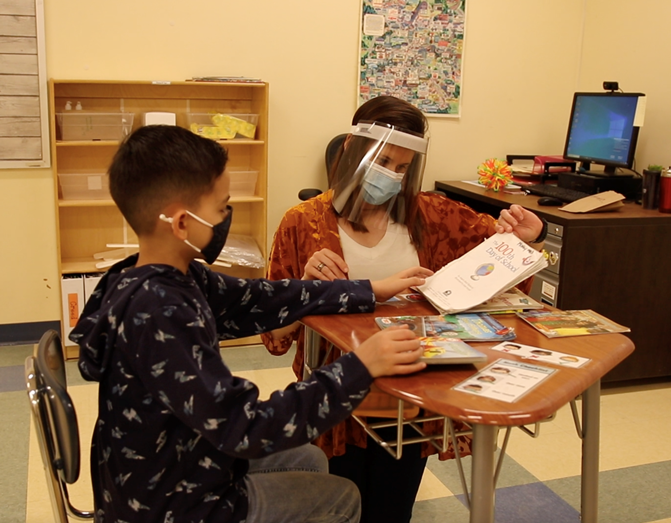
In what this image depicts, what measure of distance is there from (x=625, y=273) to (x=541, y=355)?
2.00 meters

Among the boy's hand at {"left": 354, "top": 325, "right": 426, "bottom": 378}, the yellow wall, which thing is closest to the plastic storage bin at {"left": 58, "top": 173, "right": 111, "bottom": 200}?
the yellow wall

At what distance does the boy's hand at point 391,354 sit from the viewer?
46.9 inches

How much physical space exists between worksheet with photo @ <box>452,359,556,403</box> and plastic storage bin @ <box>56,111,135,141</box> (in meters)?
2.72

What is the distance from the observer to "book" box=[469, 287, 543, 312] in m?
1.61

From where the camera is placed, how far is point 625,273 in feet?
10.3

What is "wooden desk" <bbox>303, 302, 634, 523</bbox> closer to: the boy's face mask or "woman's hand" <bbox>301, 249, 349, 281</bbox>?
"woman's hand" <bbox>301, 249, 349, 281</bbox>

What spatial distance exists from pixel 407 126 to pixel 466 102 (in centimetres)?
260

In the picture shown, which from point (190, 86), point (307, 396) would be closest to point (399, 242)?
point (307, 396)

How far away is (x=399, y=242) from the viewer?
6.25ft

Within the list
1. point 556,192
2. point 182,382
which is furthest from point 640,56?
point 182,382

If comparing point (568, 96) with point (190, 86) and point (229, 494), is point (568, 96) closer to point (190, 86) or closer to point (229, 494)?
point (190, 86)

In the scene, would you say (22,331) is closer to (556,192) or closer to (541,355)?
(556,192)

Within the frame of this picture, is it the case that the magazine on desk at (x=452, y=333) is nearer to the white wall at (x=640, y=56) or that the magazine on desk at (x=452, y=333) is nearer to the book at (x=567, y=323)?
the book at (x=567, y=323)

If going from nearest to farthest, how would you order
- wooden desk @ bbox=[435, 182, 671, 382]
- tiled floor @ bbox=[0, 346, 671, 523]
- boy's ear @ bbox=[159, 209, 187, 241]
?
1. boy's ear @ bbox=[159, 209, 187, 241]
2. tiled floor @ bbox=[0, 346, 671, 523]
3. wooden desk @ bbox=[435, 182, 671, 382]
